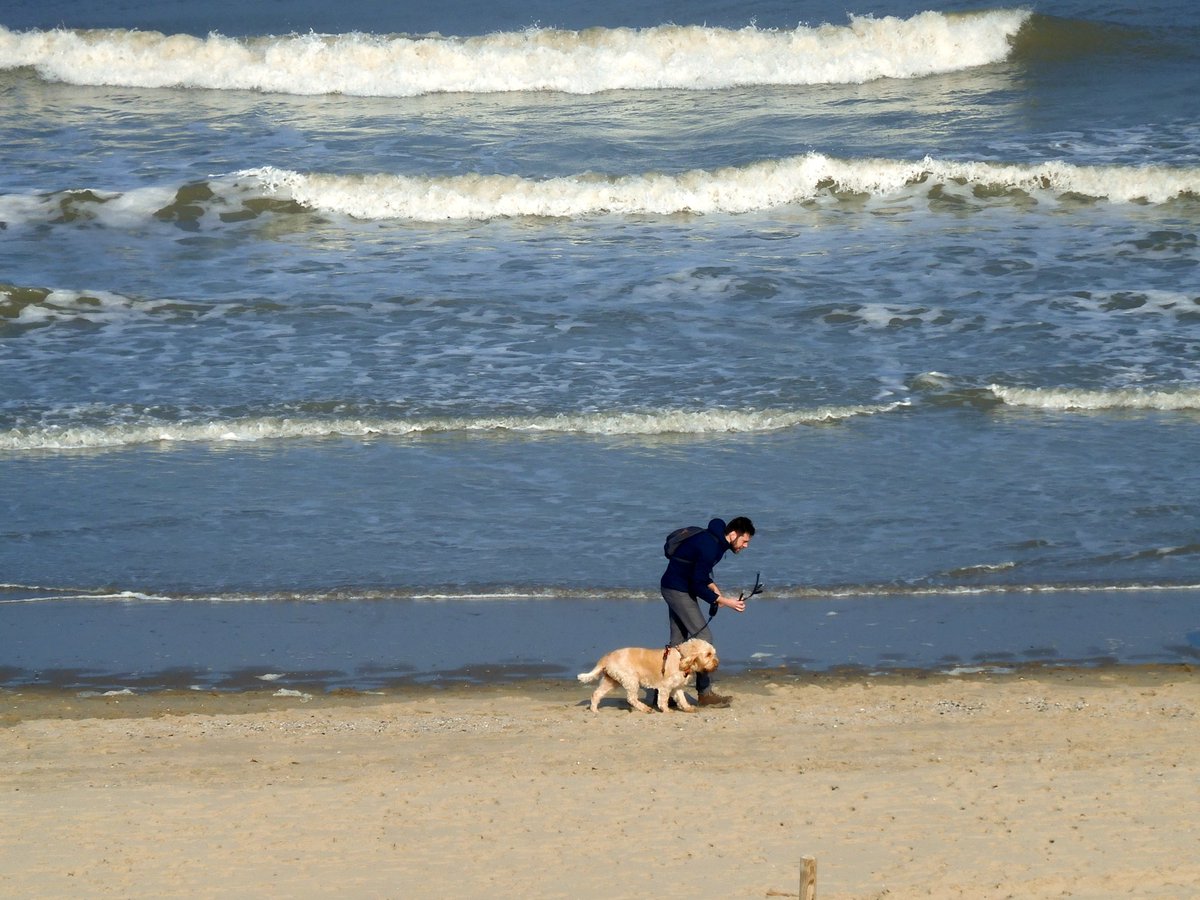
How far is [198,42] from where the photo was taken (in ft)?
93.6

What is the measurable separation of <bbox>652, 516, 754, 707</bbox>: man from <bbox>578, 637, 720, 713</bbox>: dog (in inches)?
5.3

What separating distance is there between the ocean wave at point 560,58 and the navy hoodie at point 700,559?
65.6 feet

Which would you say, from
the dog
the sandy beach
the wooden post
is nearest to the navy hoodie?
the dog

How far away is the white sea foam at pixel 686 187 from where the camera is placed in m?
20.6

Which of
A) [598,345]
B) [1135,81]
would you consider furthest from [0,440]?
[1135,81]

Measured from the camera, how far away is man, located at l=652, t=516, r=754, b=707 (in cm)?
823

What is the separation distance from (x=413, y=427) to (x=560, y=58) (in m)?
16.1

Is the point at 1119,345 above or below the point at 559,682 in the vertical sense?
above

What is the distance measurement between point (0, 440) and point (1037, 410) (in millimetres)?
9709

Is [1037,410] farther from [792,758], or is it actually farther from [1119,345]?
[792,758]

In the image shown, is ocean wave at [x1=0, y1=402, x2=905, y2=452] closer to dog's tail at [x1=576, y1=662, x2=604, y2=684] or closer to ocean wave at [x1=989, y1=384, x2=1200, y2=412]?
ocean wave at [x1=989, y1=384, x2=1200, y2=412]

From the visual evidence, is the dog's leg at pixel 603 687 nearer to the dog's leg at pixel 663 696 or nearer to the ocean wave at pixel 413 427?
the dog's leg at pixel 663 696

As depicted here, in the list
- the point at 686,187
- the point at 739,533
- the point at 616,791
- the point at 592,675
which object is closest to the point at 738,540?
the point at 739,533

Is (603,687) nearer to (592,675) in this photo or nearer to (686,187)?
(592,675)
